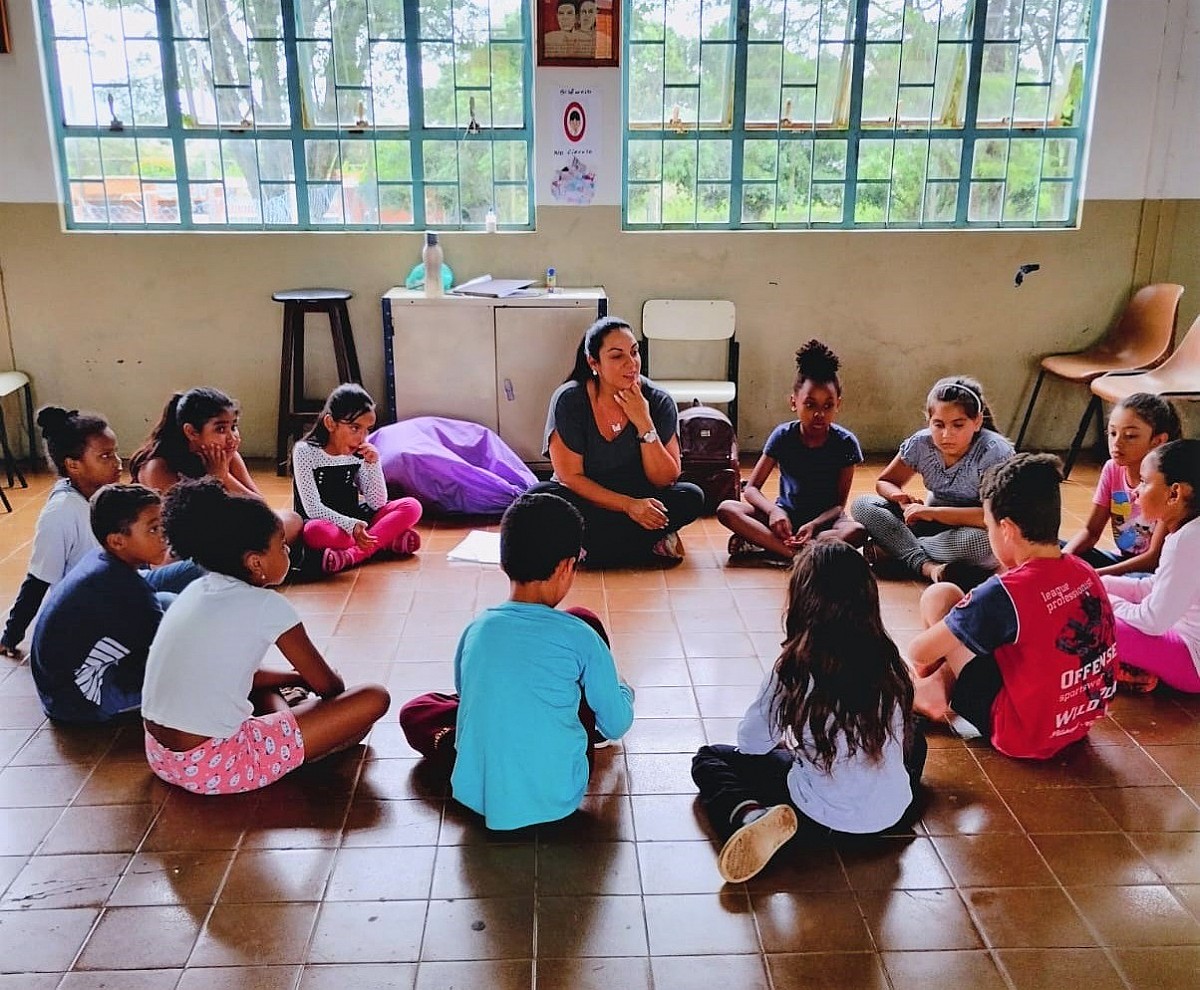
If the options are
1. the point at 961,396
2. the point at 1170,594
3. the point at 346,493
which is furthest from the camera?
the point at 346,493

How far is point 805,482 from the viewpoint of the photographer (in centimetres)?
446

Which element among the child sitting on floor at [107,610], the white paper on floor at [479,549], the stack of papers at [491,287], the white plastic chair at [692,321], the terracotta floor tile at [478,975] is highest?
the stack of papers at [491,287]

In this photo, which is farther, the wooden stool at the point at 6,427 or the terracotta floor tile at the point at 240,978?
the wooden stool at the point at 6,427

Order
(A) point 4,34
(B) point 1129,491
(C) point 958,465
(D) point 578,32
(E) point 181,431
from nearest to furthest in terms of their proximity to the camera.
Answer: (B) point 1129,491
(E) point 181,431
(C) point 958,465
(A) point 4,34
(D) point 578,32

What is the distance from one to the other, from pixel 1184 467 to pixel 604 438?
2.13 metres

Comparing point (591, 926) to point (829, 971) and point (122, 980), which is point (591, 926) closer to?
point (829, 971)

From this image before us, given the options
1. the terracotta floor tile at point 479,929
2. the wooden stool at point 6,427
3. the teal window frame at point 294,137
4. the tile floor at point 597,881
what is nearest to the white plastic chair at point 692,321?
the teal window frame at point 294,137

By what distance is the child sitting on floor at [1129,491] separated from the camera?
349 cm

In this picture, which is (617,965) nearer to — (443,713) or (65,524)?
(443,713)

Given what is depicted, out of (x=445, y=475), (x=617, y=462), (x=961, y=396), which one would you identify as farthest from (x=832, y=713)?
(x=445, y=475)

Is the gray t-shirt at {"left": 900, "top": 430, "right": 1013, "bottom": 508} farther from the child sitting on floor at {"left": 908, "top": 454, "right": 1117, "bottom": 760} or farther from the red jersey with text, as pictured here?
the red jersey with text

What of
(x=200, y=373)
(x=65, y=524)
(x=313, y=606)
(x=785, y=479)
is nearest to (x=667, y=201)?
(x=785, y=479)

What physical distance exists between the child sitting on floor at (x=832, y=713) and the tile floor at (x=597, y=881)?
11 cm

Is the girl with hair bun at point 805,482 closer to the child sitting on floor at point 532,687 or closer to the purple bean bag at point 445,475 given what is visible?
the purple bean bag at point 445,475
